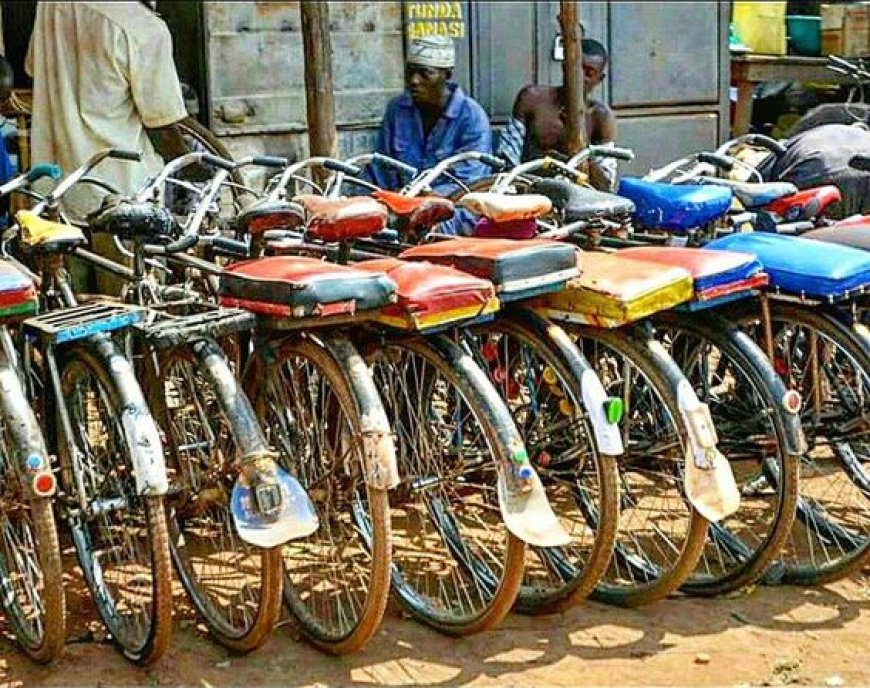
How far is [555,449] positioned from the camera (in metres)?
4.59

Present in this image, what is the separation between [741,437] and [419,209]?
1274 mm

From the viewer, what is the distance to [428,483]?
427 centimetres

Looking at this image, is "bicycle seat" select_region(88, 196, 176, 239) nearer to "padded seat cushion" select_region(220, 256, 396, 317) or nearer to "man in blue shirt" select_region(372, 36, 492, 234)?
"padded seat cushion" select_region(220, 256, 396, 317)

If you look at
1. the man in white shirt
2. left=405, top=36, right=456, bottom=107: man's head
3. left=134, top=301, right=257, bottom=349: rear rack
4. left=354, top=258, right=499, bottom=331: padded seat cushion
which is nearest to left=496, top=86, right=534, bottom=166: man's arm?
left=405, top=36, right=456, bottom=107: man's head

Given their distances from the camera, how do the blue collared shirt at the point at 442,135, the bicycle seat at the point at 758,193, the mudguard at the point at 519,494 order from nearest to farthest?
the mudguard at the point at 519,494 < the bicycle seat at the point at 758,193 < the blue collared shirt at the point at 442,135

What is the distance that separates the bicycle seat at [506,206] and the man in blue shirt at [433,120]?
10.3 ft

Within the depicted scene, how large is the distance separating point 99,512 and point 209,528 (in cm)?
69

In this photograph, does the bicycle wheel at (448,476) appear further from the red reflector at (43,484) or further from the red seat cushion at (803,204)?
the red seat cushion at (803,204)

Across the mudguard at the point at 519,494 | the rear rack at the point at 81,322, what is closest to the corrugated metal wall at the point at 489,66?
the rear rack at the point at 81,322

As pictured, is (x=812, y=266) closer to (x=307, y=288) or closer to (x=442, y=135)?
(x=307, y=288)

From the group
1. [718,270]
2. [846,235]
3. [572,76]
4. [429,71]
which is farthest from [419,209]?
[429,71]

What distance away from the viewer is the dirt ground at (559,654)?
4.03 metres

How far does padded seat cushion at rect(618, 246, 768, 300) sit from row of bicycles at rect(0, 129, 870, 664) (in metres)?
0.01

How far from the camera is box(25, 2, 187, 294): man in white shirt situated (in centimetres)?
679
